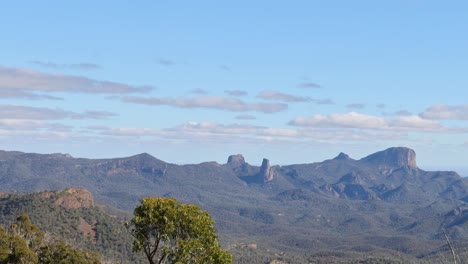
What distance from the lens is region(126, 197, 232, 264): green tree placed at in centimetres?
4644

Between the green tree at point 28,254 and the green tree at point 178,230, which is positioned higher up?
the green tree at point 178,230

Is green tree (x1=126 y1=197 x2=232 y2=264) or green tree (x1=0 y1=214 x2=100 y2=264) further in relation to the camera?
green tree (x1=0 y1=214 x2=100 y2=264)

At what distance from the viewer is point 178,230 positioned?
47750 millimetres

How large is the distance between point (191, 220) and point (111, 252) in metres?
144

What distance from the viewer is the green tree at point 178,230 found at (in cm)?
4644

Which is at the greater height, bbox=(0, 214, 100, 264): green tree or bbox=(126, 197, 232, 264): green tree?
bbox=(126, 197, 232, 264): green tree

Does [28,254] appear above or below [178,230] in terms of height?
below

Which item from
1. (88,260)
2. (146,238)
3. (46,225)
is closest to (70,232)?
(46,225)

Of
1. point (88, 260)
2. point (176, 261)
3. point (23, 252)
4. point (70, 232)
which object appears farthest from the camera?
point (70, 232)

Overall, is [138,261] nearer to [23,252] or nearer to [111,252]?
[111,252]

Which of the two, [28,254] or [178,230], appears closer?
[178,230]

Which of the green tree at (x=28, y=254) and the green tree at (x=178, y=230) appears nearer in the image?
the green tree at (x=178, y=230)

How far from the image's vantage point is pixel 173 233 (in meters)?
47.6

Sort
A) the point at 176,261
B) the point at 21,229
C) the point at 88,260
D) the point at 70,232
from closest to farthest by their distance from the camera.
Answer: the point at 176,261
the point at 88,260
the point at 21,229
the point at 70,232
